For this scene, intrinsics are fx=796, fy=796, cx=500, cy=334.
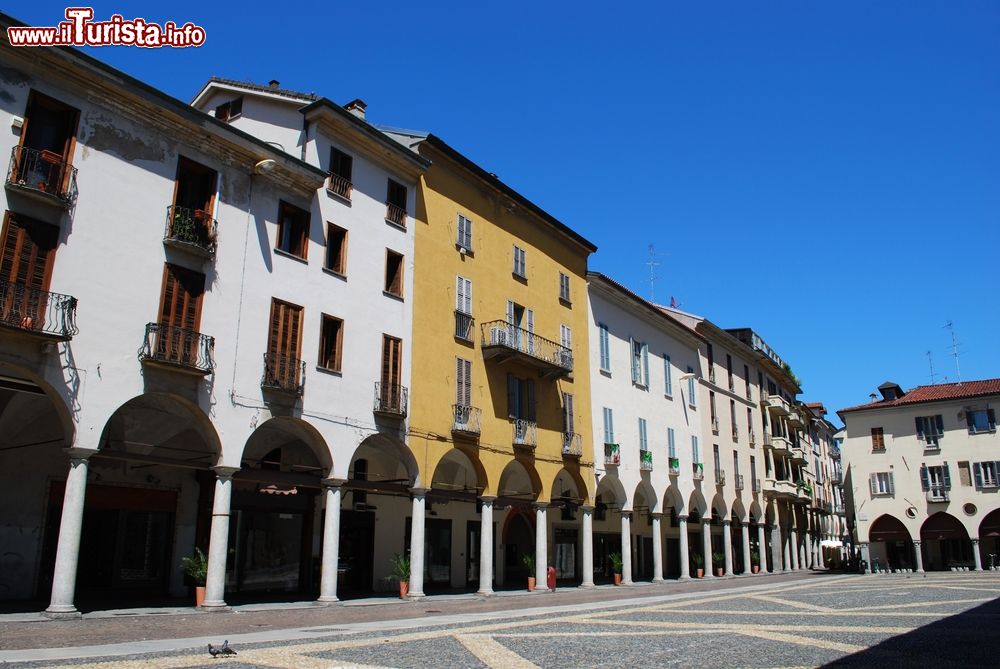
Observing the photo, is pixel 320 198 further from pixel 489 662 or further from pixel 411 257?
pixel 489 662

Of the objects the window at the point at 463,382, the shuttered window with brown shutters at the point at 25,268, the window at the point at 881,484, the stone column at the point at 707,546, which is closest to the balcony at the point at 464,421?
the window at the point at 463,382

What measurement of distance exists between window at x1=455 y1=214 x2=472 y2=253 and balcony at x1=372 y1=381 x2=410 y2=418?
704 cm

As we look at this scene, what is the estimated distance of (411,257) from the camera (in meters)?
28.7

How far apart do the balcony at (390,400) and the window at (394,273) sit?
3.39m

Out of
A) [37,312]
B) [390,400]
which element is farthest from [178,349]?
[390,400]

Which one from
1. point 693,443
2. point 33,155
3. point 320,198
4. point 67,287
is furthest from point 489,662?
point 693,443

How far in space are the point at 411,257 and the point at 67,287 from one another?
12.4 m

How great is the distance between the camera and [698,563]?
48.4 metres

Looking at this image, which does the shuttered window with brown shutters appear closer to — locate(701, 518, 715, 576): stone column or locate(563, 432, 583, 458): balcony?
locate(563, 432, 583, 458): balcony

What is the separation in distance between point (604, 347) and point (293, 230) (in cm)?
1867

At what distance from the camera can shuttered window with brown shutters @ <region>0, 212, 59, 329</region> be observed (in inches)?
680

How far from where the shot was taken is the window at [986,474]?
5441cm

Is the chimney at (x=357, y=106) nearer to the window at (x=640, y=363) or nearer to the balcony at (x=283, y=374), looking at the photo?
the balcony at (x=283, y=374)

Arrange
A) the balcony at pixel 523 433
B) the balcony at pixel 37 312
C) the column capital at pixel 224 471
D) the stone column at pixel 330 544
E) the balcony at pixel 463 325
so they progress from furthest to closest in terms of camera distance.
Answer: the balcony at pixel 523 433, the balcony at pixel 463 325, the stone column at pixel 330 544, the column capital at pixel 224 471, the balcony at pixel 37 312
